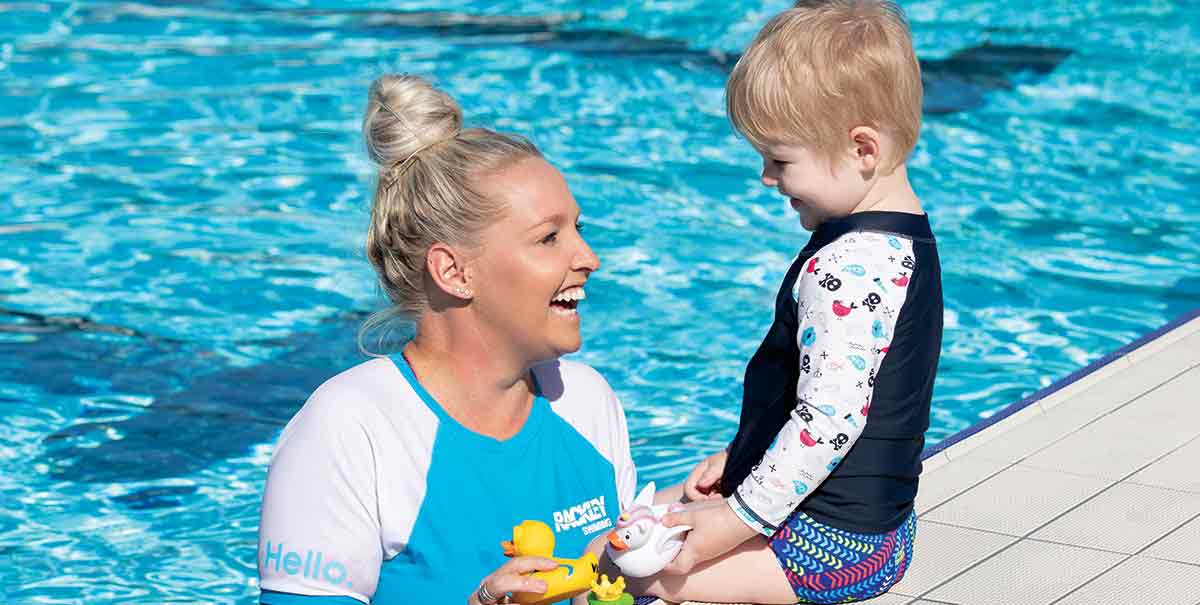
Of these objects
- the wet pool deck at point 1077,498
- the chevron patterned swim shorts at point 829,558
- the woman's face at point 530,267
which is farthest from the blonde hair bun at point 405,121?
the wet pool deck at point 1077,498

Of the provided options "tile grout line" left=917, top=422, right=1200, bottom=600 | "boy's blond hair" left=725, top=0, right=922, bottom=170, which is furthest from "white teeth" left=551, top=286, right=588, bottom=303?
"tile grout line" left=917, top=422, right=1200, bottom=600

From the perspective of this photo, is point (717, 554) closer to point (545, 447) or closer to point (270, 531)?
point (545, 447)

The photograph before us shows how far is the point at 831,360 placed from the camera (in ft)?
9.64

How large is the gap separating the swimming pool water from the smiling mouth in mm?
2946

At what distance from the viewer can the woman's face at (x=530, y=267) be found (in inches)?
112

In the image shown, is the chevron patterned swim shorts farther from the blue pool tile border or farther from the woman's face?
the blue pool tile border

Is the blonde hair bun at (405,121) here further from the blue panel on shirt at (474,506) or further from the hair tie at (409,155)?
the blue panel on shirt at (474,506)

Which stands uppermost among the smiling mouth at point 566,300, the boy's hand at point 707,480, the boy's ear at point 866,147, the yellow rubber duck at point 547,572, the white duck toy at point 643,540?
the boy's ear at point 866,147

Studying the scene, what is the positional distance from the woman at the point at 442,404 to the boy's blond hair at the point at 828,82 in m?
0.44

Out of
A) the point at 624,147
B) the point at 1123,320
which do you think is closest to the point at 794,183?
the point at 1123,320

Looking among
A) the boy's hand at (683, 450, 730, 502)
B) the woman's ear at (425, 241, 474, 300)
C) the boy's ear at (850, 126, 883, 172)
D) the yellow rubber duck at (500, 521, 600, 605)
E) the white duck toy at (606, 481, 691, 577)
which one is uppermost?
the boy's ear at (850, 126, 883, 172)

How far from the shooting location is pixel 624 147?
32.4ft

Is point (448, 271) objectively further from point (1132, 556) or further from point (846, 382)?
point (1132, 556)

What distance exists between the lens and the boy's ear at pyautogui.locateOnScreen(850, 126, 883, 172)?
119 inches
